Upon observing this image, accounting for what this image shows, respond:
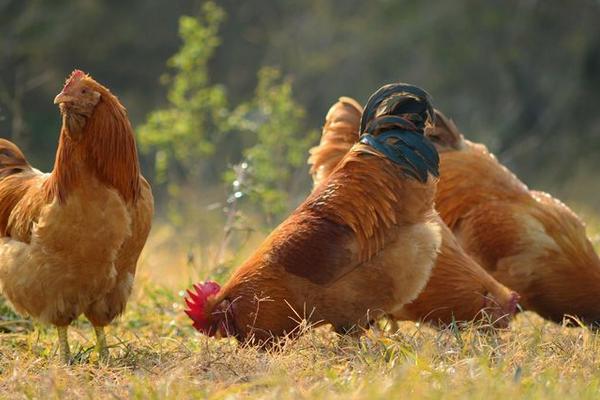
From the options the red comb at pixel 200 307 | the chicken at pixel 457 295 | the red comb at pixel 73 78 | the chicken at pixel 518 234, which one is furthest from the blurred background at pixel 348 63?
the red comb at pixel 73 78

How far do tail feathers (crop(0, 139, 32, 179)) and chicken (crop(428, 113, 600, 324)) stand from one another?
2.67m

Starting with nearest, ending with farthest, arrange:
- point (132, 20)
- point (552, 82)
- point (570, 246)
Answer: point (570, 246) < point (552, 82) < point (132, 20)

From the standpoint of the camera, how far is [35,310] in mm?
5266

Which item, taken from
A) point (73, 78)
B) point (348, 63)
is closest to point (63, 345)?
point (73, 78)

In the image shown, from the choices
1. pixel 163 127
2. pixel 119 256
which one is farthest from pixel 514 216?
pixel 163 127

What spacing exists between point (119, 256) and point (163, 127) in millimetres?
5155

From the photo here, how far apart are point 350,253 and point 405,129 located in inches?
32.5

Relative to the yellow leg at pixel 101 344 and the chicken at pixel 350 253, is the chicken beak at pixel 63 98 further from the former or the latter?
the yellow leg at pixel 101 344

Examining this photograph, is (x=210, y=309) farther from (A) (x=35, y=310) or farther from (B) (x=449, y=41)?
(B) (x=449, y=41)

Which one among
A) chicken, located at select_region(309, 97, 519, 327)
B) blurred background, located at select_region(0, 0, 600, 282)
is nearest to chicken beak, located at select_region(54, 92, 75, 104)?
chicken, located at select_region(309, 97, 519, 327)

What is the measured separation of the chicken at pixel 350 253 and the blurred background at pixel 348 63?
866 centimetres

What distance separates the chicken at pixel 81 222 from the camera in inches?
197

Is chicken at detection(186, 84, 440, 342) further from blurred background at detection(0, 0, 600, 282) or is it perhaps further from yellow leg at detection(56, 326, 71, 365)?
blurred background at detection(0, 0, 600, 282)

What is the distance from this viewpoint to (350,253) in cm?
523
